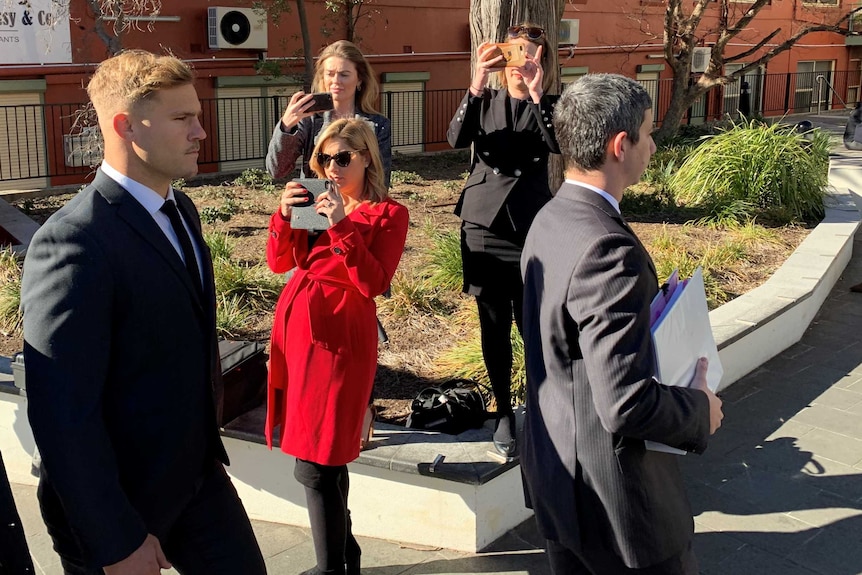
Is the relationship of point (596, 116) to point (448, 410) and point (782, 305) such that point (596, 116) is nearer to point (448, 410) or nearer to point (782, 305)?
point (448, 410)

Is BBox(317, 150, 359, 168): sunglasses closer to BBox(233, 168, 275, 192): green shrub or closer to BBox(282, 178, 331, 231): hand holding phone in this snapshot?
BBox(282, 178, 331, 231): hand holding phone

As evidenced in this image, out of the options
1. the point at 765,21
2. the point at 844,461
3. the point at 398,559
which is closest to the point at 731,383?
the point at 844,461

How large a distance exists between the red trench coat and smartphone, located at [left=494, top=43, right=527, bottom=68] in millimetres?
1006

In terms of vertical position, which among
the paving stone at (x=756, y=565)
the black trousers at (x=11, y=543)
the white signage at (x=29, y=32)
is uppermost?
the white signage at (x=29, y=32)

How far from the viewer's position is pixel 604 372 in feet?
6.93

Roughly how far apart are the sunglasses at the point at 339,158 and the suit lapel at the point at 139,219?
117 cm

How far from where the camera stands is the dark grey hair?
223 cm

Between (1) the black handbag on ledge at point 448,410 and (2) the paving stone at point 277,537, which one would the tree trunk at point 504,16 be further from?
A: (2) the paving stone at point 277,537

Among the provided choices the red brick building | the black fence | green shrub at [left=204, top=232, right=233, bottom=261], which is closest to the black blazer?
green shrub at [left=204, top=232, right=233, bottom=261]

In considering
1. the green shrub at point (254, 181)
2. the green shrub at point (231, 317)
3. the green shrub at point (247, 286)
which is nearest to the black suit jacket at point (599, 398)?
the green shrub at point (231, 317)

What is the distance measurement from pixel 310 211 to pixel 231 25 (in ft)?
39.7

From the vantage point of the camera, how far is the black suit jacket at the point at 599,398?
211 centimetres

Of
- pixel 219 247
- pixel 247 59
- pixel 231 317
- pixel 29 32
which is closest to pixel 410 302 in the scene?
pixel 231 317

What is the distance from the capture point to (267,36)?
15.2 meters
